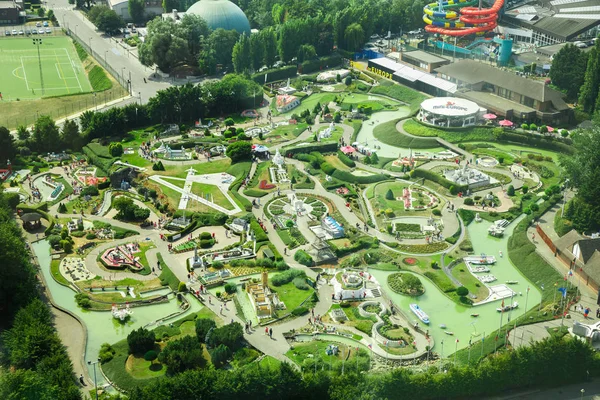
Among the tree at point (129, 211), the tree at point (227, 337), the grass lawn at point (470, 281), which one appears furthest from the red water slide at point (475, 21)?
the tree at point (227, 337)

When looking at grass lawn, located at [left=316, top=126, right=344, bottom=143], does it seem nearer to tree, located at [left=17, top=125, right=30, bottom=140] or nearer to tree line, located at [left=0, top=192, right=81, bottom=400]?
tree, located at [left=17, top=125, right=30, bottom=140]

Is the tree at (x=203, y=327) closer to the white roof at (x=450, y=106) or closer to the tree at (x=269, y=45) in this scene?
the white roof at (x=450, y=106)

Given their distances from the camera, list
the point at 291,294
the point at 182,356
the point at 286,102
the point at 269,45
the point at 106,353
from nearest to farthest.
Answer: the point at 182,356 < the point at 106,353 < the point at 291,294 < the point at 286,102 < the point at 269,45

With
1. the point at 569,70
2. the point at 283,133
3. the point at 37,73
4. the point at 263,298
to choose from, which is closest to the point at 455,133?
the point at 283,133

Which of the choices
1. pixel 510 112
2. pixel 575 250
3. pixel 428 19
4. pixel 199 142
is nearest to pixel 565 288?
pixel 575 250

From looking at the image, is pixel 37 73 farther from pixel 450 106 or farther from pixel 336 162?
pixel 450 106

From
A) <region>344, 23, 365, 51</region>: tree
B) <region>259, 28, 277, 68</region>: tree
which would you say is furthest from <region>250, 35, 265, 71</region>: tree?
<region>344, 23, 365, 51</region>: tree

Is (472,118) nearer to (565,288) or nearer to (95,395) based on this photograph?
(565,288)
